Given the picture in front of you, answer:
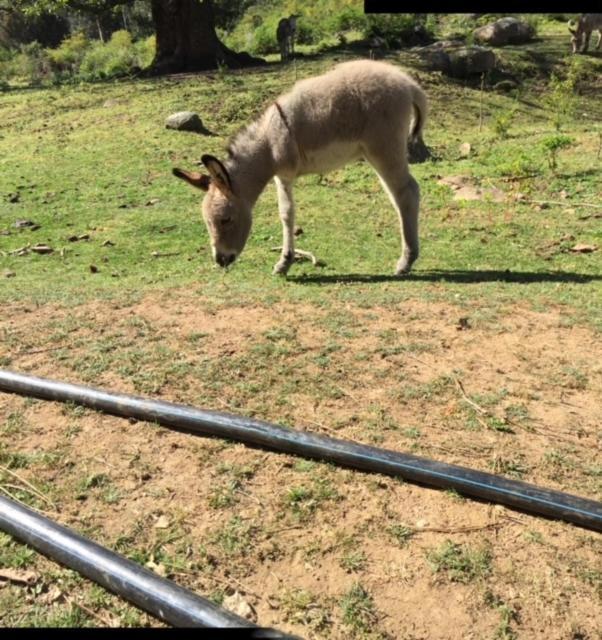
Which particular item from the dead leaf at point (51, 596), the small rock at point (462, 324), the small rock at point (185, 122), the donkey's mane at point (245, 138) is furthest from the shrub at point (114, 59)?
the dead leaf at point (51, 596)

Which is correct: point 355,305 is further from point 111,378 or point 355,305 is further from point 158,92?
point 158,92

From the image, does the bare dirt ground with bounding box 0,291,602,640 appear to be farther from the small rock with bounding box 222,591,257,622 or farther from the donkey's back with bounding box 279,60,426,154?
the donkey's back with bounding box 279,60,426,154

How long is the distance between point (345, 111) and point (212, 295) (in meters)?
2.52

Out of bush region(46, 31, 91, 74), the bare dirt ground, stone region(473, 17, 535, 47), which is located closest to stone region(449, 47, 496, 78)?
stone region(473, 17, 535, 47)

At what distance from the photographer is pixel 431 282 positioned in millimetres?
6547

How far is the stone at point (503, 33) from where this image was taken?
22.7m

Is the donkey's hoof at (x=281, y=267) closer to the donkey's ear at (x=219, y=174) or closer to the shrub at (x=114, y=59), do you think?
the donkey's ear at (x=219, y=174)

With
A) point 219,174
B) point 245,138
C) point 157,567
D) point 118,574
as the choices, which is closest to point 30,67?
A: point 245,138

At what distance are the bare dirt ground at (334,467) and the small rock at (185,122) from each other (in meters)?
9.99

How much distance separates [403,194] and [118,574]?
5553 mm

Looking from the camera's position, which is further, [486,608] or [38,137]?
[38,137]

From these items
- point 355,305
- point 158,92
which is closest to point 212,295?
point 355,305

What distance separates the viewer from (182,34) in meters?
20.7

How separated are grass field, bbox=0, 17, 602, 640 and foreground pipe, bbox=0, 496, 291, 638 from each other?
0.09m
